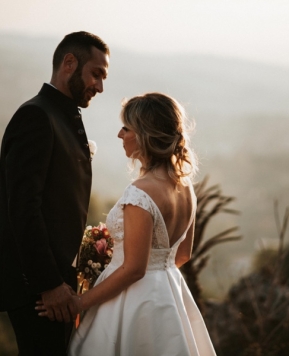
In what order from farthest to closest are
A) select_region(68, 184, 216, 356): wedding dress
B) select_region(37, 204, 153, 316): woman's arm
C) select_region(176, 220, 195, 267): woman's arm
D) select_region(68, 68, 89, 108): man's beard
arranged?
select_region(176, 220, 195, 267): woman's arm < select_region(68, 68, 89, 108): man's beard < select_region(68, 184, 216, 356): wedding dress < select_region(37, 204, 153, 316): woman's arm

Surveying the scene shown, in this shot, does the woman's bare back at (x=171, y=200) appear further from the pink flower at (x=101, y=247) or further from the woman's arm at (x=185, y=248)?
the pink flower at (x=101, y=247)

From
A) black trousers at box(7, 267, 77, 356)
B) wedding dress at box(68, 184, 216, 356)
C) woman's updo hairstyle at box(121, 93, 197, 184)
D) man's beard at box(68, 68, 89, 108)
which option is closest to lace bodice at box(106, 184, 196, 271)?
wedding dress at box(68, 184, 216, 356)

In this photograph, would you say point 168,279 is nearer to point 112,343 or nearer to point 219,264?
point 112,343

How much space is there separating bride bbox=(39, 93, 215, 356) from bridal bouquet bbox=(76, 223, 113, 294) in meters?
0.26

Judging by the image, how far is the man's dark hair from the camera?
3393 millimetres

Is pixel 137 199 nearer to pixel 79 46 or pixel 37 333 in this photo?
pixel 37 333

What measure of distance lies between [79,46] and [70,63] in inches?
3.9

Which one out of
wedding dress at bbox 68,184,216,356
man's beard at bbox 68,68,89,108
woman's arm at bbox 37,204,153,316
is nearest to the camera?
woman's arm at bbox 37,204,153,316

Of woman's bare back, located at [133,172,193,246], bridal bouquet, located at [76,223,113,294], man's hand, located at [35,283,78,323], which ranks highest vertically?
woman's bare back, located at [133,172,193,246]

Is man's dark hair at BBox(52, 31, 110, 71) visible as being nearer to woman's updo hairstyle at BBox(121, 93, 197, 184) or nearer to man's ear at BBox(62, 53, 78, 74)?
man's ear at BBox(62, 53, 78, 74)

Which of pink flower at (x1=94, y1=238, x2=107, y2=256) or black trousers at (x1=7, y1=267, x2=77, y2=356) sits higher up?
pink flower at (x1=94, y1=238, x2=107, y2=256)

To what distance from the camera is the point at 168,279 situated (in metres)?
3.19

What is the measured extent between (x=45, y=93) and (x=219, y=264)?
4.06m

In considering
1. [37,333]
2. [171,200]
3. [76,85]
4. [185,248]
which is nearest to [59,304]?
[37,333]
